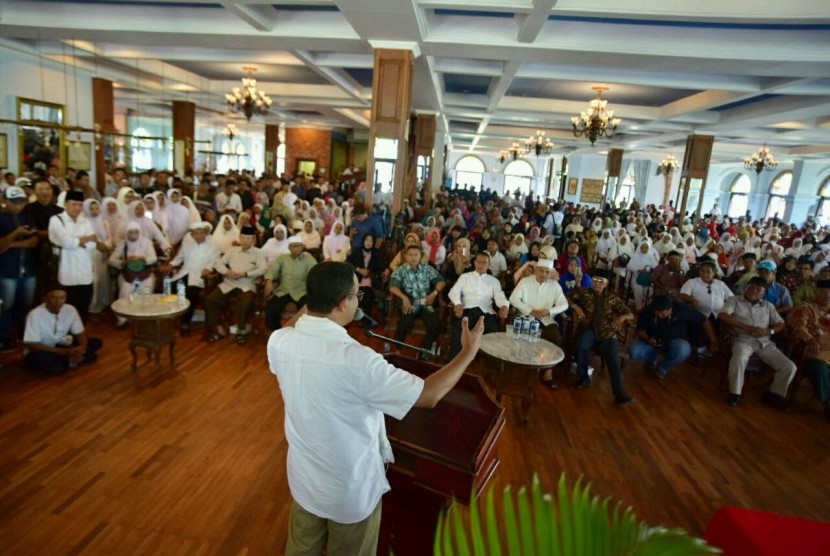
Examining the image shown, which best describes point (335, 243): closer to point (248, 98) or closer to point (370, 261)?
point (370, 261)

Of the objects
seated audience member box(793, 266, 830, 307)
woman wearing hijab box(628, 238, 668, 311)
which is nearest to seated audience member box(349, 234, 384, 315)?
woman wearing hijab box(628, 238, 668, 311)

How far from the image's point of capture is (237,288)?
518cm

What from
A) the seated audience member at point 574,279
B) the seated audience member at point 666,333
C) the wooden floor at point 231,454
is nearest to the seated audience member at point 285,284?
the wooden floor at point 231,454

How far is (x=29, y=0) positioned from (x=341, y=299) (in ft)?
25.7

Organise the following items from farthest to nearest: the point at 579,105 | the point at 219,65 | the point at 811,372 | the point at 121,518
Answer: the point at 579,105 < the point at 219,65 < the point at 811,372 < the point at 121,518

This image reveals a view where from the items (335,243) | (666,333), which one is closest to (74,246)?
(335,243)

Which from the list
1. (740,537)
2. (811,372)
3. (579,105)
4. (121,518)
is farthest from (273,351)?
(579,105)

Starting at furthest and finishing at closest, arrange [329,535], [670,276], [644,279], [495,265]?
1. [644,279]
2. [495,265]
3. [670,276]
4. [329,535]

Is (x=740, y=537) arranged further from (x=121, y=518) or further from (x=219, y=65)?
(x=219, y=65)

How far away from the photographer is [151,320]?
417cm

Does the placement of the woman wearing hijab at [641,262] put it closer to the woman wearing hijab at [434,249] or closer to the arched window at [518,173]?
the woman wearing hijab at [434,249]

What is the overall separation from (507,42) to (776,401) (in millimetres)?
4719

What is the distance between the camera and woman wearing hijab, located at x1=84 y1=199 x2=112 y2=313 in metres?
5.36

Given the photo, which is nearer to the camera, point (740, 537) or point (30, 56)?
point (740, 537)
